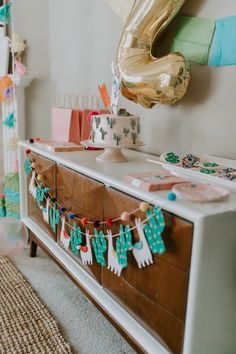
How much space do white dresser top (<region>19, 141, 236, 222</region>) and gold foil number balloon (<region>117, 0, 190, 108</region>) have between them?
9.1 inches

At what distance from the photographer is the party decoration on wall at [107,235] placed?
27.4 inches

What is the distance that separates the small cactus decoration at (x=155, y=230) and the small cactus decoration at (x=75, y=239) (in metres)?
0.36

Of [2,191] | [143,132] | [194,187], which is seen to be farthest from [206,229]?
[2,191]

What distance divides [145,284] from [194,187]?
0.85 feet

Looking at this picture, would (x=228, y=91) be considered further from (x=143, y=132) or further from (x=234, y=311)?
(x=234, y=311)

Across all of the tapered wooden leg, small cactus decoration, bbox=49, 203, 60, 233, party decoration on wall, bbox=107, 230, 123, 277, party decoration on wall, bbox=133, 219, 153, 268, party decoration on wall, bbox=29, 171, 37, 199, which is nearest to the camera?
party decoration on wall, bbox=133, 219, 153, 268

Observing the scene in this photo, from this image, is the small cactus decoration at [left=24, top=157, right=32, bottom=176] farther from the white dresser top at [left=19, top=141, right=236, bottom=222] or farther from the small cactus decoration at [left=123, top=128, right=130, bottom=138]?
the small cactus decoration at [left=123, top=128, right=130, bottom=138]

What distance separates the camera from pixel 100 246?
2.98ft

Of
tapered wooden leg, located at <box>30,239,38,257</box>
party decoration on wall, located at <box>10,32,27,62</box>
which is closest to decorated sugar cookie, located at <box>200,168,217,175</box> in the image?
tapered wooden leg, located at <box>30,239,38,257</box>

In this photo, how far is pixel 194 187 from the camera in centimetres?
73

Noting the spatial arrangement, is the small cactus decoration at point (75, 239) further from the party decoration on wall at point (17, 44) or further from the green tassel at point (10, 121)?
the party decoration on wall at point (17, 44)

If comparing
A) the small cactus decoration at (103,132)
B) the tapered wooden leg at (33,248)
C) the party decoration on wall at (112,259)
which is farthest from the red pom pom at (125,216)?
the tapered wooden leg at (33,248)

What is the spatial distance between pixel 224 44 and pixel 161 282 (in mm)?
668

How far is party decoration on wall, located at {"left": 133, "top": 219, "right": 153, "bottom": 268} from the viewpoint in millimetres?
727
